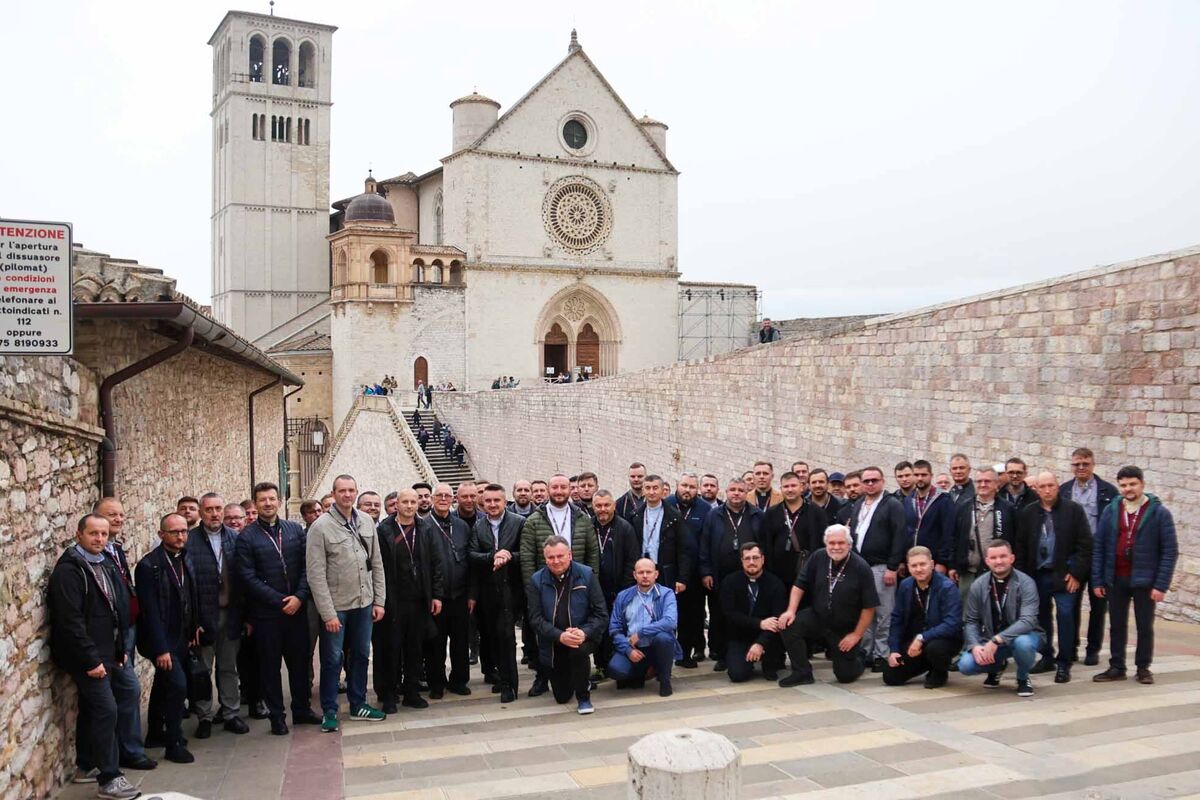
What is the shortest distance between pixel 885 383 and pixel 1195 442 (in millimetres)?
5154

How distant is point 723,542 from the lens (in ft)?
26.6

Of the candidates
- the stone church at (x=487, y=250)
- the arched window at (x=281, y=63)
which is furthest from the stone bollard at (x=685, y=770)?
the arched window at (x=281, y=63)

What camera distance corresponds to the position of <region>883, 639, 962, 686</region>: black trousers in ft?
23.2

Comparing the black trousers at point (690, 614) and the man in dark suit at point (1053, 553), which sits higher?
the man in dark suit at point (1053, 553)

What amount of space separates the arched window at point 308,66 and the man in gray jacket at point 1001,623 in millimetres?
48648

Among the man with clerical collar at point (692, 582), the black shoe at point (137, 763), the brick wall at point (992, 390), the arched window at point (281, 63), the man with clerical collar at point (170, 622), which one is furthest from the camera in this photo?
the arched window at point (281, 63)

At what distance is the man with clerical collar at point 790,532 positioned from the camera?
318 inches

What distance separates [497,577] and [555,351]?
116 feet

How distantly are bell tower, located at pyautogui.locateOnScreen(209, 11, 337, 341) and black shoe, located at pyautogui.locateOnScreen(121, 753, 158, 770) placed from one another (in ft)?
151

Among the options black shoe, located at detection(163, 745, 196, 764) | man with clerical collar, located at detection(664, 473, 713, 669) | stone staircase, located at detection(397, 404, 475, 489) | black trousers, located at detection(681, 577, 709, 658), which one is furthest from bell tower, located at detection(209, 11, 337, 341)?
black shoe, located at detection(163, 745, 196, 764)

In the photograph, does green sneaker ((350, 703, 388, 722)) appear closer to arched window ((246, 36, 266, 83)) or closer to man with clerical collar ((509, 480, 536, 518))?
man with clerical collar ((509, 480, 536, 518))

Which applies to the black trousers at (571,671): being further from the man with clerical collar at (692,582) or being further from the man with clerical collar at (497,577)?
the man with clerical collar at (692,582)

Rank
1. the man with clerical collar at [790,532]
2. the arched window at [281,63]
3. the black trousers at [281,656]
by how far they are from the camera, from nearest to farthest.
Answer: the black trousers at [281,656] → the man with clerical collar at [790,532] → the arched window at [281,63]

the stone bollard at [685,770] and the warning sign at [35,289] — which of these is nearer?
the stone bollard at [685,770]
